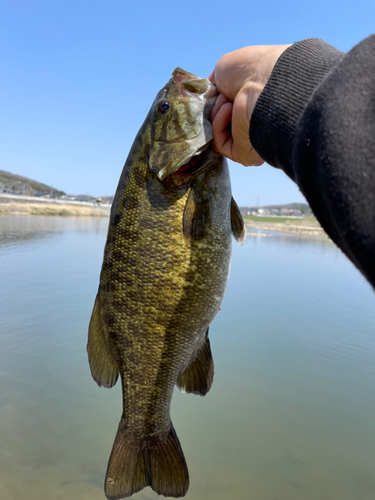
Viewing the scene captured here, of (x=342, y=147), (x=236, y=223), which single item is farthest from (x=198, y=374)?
(x=342, y=147)

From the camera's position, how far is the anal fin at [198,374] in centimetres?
246

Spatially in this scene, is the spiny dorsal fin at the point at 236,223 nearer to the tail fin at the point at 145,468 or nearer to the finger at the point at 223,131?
the finger at the point at 223,131

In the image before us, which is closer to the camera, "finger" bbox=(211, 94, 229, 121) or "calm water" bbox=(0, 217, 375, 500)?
"finger" bbox=(211, 94, 229, 121)

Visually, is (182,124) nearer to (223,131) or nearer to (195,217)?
(223,131)

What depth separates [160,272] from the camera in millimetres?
2119

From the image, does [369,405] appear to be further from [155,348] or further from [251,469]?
[155,348]

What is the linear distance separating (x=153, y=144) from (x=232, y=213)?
714mm

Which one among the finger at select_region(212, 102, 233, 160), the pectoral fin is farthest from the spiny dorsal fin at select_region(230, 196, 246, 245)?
the pectoral fin

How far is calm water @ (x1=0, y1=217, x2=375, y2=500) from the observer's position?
346 centimetres

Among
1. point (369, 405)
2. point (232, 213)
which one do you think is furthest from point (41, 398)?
point (369, 405)

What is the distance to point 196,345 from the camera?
237cm

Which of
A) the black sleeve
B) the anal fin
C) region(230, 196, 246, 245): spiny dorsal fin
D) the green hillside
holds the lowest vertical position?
the anal fin

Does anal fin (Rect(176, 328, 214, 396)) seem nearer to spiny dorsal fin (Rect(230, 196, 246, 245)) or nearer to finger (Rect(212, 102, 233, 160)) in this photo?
spiny dorsal fin (Rect(230, 196, 246, 245))

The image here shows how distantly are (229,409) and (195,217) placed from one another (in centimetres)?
336
